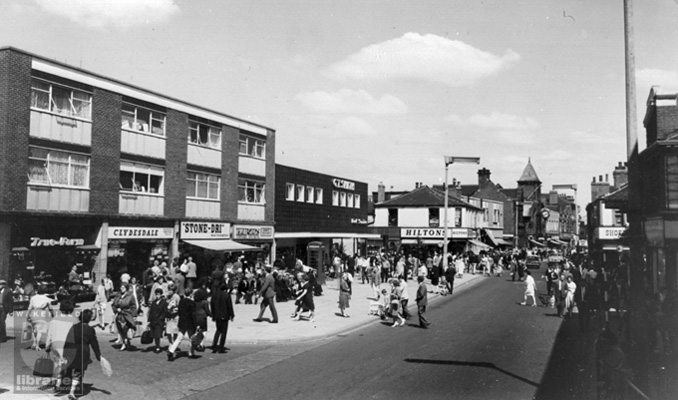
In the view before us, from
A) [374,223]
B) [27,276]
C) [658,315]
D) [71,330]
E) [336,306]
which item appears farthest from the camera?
[374,223]

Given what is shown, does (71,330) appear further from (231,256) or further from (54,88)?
(231,256)

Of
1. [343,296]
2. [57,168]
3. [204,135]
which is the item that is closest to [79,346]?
[343,296]

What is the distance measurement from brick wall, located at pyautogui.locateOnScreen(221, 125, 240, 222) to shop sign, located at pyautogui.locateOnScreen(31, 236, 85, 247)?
32.4ft

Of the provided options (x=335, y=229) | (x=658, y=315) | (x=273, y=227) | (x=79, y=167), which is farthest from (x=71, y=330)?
(x=335, y=229)

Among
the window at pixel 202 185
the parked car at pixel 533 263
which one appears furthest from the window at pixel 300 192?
the parked car at pixel 533 263

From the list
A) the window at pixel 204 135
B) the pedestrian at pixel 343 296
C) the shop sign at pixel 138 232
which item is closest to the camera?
the pedestrian at pixel 343 296

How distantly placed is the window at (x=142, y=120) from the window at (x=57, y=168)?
3.12m

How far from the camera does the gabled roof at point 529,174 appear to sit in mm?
103675

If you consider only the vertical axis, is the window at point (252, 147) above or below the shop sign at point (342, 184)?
above

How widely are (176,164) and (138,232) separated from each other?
4.38m

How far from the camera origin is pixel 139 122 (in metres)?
25.5

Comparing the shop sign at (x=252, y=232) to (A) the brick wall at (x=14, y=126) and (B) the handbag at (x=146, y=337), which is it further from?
(B) the handbag at (x=146, y=337)

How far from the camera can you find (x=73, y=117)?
71.3ft

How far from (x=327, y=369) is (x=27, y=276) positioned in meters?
14.3
